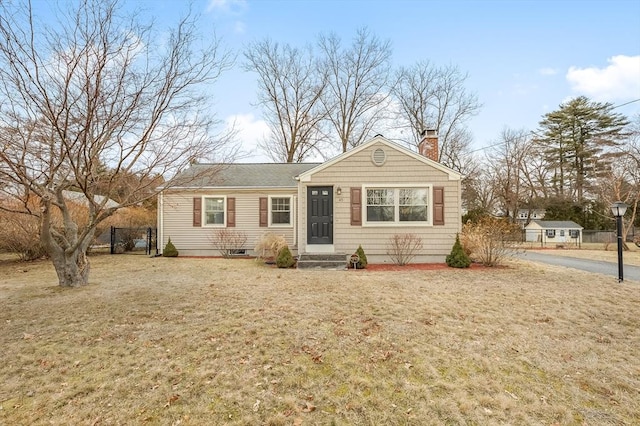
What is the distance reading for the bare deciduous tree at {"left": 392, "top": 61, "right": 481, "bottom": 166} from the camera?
947 inches

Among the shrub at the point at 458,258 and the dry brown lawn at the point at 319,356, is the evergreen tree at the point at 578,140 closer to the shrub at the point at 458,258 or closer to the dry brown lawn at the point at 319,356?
the shrub at the point at 458,258

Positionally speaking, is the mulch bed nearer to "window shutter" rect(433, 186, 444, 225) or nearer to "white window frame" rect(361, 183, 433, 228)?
"white window frame" rect(361, 183, 433, 228)

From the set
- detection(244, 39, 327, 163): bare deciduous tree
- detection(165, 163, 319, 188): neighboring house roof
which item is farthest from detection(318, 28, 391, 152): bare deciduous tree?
detection(165, 163, 319, 188): neighboring house roof

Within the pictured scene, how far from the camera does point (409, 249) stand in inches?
418

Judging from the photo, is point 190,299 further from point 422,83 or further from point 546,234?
point 546,234

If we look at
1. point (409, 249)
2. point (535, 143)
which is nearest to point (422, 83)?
point (535, 143)

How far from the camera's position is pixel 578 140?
29188 mm

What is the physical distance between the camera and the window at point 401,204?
35.4 feet

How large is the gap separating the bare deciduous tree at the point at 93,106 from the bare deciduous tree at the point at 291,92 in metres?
17.5

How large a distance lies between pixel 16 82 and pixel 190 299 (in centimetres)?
437

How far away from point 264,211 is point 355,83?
14.8 m

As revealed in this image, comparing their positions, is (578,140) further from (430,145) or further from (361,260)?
(361,260)

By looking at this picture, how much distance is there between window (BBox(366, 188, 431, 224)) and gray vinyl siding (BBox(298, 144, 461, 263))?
0.22 m

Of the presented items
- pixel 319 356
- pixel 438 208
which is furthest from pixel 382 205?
pixel 319 356
